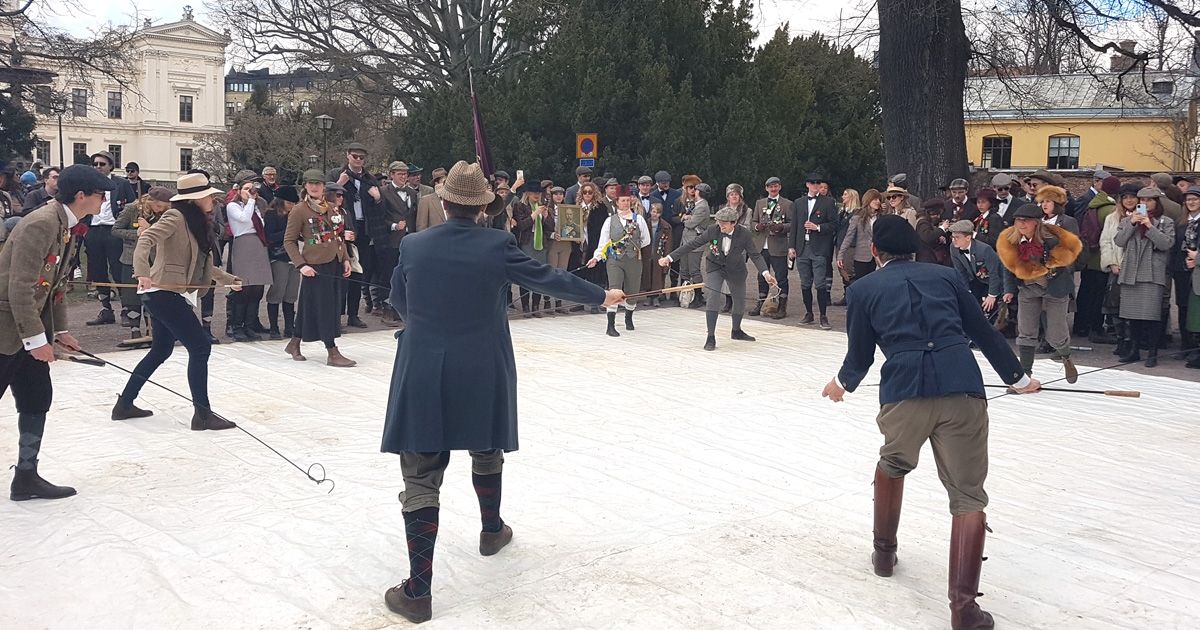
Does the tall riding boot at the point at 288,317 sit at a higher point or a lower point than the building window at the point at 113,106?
lower

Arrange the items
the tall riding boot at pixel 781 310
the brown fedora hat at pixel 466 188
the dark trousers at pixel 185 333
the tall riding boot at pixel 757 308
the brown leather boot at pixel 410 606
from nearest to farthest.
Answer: the brown leather boot at pixel 410 606
the brown fedora hat at pixel 466 188
the dark trousers at pixel 185 333
the tall riding boot at pixel 781 310
the tall riding boot at pixel 757 308

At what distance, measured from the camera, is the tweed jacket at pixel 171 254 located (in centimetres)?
781

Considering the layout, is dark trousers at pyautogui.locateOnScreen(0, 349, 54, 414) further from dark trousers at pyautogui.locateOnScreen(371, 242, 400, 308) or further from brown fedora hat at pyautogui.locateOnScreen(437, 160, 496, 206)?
dark trousers at pyautogui.locateOnScreen(371, 242, 400, 308)

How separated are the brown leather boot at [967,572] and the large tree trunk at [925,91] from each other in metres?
12.7

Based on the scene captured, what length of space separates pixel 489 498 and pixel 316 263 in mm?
6118

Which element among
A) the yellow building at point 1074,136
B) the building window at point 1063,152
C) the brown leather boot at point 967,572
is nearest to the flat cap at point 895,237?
the brown leather boot at point 967,572

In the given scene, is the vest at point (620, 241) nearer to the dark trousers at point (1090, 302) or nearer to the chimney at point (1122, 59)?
the dark trousers at point (1090, 302)

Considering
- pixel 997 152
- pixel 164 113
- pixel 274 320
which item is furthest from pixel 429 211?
pixel 164 113

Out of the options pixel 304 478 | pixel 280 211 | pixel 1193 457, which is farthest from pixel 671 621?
pixel 280 211

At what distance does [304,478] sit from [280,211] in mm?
6620

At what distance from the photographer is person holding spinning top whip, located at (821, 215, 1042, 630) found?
174 inches

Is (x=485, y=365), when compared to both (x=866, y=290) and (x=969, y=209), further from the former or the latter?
(x=969, y=209)

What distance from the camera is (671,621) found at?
14.4 feet

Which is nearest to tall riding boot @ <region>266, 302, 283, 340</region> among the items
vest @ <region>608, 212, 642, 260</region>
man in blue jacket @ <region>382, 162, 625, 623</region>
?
vest @ <region>608, 212, 642, 260</region>
